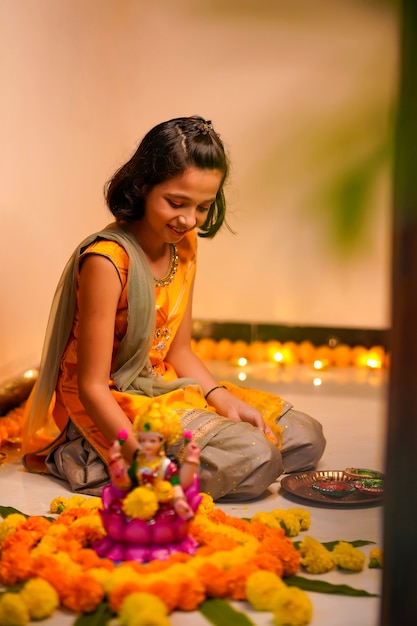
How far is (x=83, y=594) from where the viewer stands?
1418 mm

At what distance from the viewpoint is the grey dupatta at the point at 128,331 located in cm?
210

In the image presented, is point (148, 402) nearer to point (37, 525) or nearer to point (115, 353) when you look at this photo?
point (115, 353)

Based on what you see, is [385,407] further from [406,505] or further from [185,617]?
[185,617]

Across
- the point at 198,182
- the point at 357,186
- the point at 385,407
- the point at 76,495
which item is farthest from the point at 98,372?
the point at 357,186

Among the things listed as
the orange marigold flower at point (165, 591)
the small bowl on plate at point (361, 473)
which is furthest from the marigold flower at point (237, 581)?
the small bowl on plate at point (361, 473)

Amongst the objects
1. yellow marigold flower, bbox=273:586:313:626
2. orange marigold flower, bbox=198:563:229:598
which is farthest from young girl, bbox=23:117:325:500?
yellow marigold flower, bbox=273:586:313:626

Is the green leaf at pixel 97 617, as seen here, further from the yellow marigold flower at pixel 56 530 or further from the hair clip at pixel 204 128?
the hair clip at pixel 204 128

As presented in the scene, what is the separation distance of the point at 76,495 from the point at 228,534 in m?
0.49

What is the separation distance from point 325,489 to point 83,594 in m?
0.86

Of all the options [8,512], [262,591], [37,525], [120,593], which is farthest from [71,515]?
[262,591]

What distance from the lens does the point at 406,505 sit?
0.99 meters

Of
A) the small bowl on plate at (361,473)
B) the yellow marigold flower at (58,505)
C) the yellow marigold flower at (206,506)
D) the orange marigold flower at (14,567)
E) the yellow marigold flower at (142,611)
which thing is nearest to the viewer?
the yellow marigold flower at (142,611)

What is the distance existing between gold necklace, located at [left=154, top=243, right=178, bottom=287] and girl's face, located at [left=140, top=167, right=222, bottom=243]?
169mm

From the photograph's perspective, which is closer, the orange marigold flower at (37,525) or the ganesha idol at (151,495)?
the ganesha idol at (151,495)
